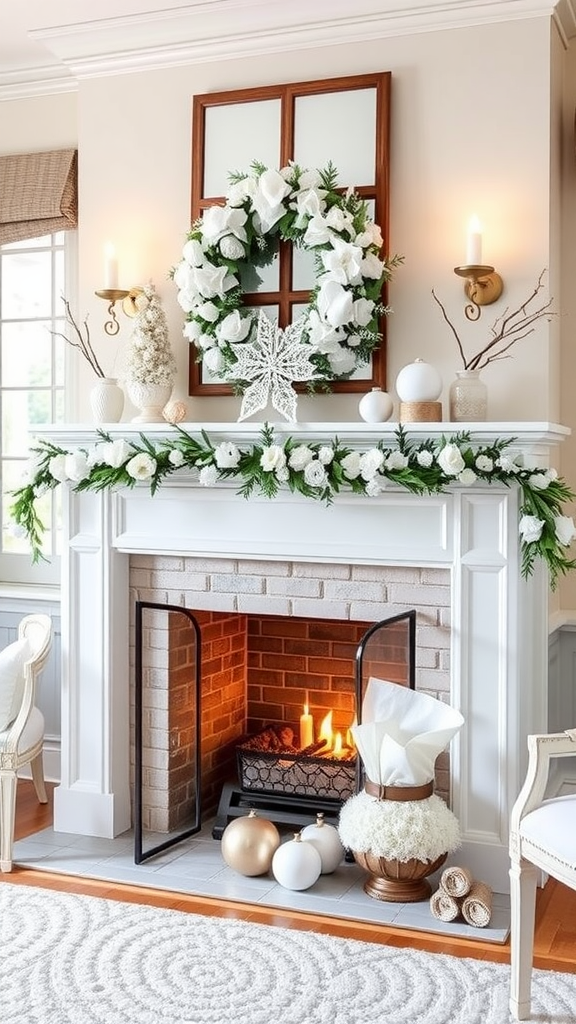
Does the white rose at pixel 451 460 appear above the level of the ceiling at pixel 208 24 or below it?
below

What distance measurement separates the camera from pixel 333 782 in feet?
→ 12.7

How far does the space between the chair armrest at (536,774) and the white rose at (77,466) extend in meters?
1.80

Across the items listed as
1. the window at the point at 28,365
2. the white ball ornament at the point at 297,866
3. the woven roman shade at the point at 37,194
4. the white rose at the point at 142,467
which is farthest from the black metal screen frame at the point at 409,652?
the woven roman shade at the point at 37,194

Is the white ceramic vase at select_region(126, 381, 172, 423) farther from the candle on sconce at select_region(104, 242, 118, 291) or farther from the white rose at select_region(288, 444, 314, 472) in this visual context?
the white rose at select_region(288, 444, 314, 472)

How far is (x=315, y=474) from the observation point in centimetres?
343

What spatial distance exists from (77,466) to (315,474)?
0.89m

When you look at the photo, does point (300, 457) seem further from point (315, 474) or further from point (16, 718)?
point (16, 718)

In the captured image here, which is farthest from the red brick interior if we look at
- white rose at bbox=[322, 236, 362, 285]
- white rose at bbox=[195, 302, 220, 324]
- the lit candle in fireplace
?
white rose at bbox=[322, 236, 362, 285]

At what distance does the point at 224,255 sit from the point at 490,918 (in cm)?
227

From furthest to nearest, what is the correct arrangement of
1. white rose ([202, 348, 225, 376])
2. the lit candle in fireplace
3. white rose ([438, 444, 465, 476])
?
the lit candle in fireplace → white rose ([202, 348, 225, 376]) → white rose ([438, 444, 465, 476])

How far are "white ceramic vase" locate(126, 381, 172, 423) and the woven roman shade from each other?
102 cm

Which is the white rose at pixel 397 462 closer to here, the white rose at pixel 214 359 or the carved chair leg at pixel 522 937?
the white rose at pixel 214 359

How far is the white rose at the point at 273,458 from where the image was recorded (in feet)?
11.4

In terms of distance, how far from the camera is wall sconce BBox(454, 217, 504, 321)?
11.3 ft
